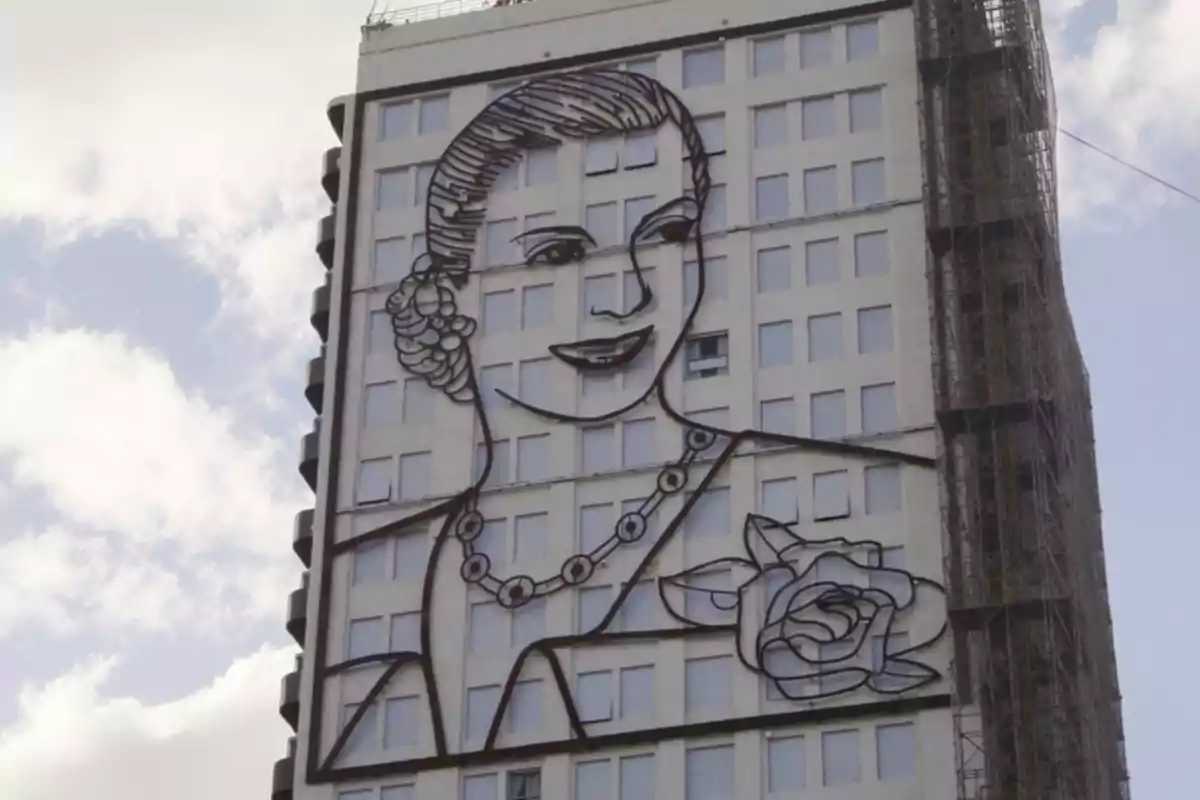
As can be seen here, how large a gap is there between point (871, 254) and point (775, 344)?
8.87 ft

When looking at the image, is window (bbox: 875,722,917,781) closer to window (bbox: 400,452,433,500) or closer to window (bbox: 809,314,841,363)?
window (bbox: 809,314,841,363)

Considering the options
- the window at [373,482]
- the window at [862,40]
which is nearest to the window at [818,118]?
the window at [862,40]

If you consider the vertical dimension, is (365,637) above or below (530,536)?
below

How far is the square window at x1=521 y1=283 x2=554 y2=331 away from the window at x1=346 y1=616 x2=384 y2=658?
6.90 metres

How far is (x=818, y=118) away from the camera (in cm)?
5491

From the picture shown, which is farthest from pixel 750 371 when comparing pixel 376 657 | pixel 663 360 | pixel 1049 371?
pixel 376 657

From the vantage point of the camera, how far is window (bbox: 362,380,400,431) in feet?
180

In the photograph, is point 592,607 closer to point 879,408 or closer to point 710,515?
point 710,515

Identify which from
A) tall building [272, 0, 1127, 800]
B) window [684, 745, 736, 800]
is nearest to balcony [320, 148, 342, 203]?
tall building [272, 0, 1127, 800]

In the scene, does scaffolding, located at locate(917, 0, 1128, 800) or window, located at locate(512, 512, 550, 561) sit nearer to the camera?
scaffolding, located at locate(917, 0, 1128, 800)

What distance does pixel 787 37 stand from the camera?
56.0m

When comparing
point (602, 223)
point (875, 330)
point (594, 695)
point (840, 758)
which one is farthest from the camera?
point (602, 223)

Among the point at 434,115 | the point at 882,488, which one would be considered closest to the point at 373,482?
the point at 434,115

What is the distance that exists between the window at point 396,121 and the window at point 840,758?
17.7 meters
